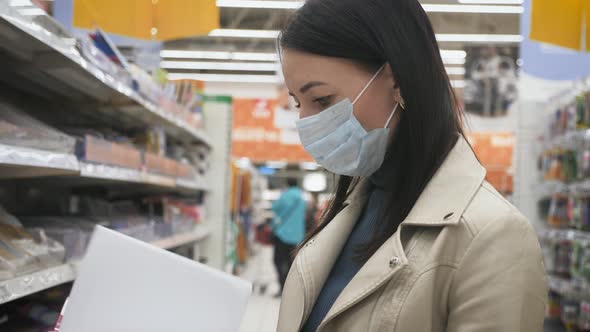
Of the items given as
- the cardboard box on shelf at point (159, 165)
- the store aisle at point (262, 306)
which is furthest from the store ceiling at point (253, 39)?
the cardboard box on shelf at point (159, 165)

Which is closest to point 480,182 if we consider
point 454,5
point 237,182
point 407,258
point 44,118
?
point 407,258

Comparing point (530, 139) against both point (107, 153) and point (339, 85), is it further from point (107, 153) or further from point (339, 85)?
point (339, 85)

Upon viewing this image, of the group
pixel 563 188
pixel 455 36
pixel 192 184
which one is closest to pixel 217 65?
pixel 455 36

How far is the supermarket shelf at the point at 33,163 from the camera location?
1.50 metres

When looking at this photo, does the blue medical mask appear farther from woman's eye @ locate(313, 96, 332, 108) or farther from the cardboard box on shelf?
the cardboard box on shelf

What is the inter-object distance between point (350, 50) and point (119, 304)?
0.69 m

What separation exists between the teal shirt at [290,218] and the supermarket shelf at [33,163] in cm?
596

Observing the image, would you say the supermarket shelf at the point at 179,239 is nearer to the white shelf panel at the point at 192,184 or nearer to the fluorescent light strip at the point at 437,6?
the white shelf panel at the point at 192,184

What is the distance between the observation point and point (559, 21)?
8.55ft

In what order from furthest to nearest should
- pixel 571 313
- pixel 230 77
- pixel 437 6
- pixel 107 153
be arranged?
pixel 230 77 < pixel 437 6 < pixel 571 313 < pixel 107 153

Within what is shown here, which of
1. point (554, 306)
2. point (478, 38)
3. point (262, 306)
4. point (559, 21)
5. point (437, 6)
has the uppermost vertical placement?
point (437, 6)

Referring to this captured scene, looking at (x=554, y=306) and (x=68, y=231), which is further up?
(x=68, y=231)

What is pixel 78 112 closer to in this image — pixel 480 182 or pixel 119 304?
pixel 119 304

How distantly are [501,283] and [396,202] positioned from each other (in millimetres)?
299
